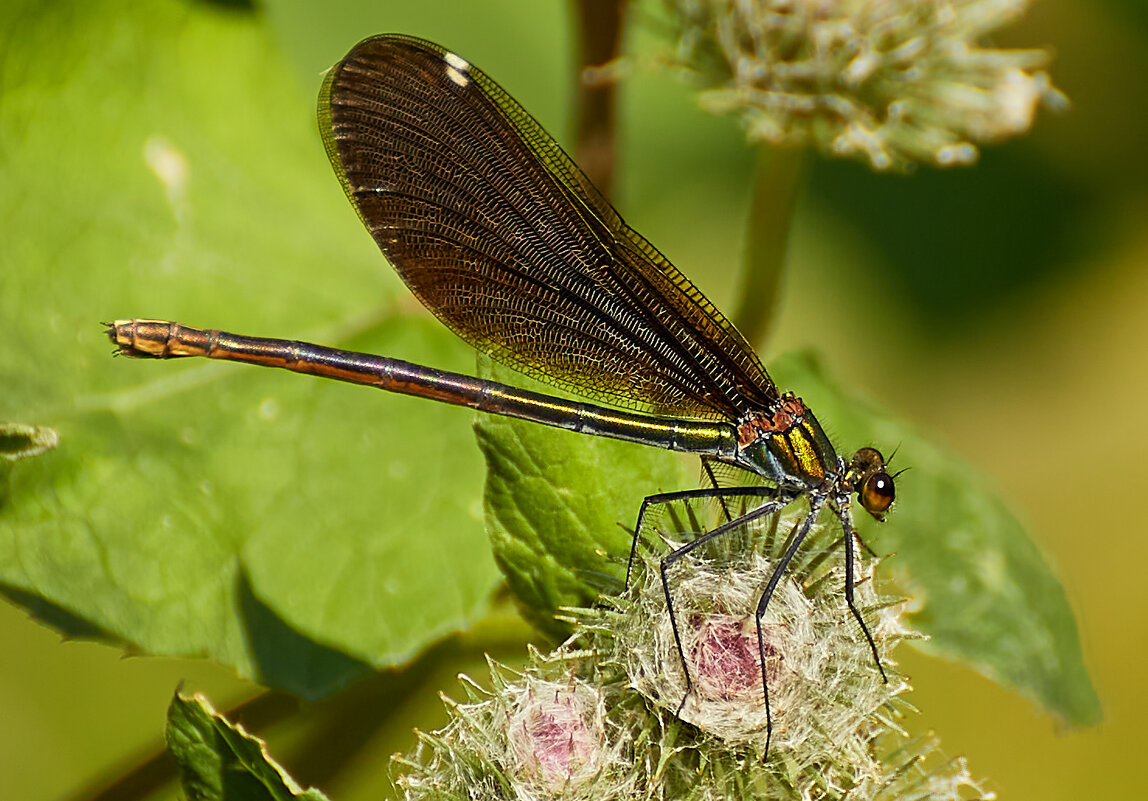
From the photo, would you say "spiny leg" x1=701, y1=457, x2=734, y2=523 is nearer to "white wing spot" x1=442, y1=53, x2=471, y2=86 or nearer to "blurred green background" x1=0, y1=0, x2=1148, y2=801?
"white wing spot" x1=442, y1=53, x2=471, y2=86

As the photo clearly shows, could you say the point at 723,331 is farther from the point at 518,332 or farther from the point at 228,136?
the point at 228,136

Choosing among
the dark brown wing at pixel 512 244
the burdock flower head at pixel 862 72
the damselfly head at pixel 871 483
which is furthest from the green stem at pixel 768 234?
the damselfly head at pixel 871 483

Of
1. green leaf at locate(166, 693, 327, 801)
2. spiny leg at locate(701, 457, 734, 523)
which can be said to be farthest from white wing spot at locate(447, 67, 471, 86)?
green leaf at locate(166, 693, 327, 801)

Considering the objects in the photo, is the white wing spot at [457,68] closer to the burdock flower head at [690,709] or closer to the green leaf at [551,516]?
the green leaf at [551,516]

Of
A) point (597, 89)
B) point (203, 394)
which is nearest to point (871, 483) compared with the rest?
point (597, 89)

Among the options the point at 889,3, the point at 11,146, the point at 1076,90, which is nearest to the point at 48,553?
the point at 11,146

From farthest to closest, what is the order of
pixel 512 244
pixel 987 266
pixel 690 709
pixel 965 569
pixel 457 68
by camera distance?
pixel 987 266 → pixel 965 569 → pixel 512 244 → pixel 457 68 → pixel 690 709

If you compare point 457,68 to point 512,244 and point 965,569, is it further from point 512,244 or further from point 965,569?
point 965,569
